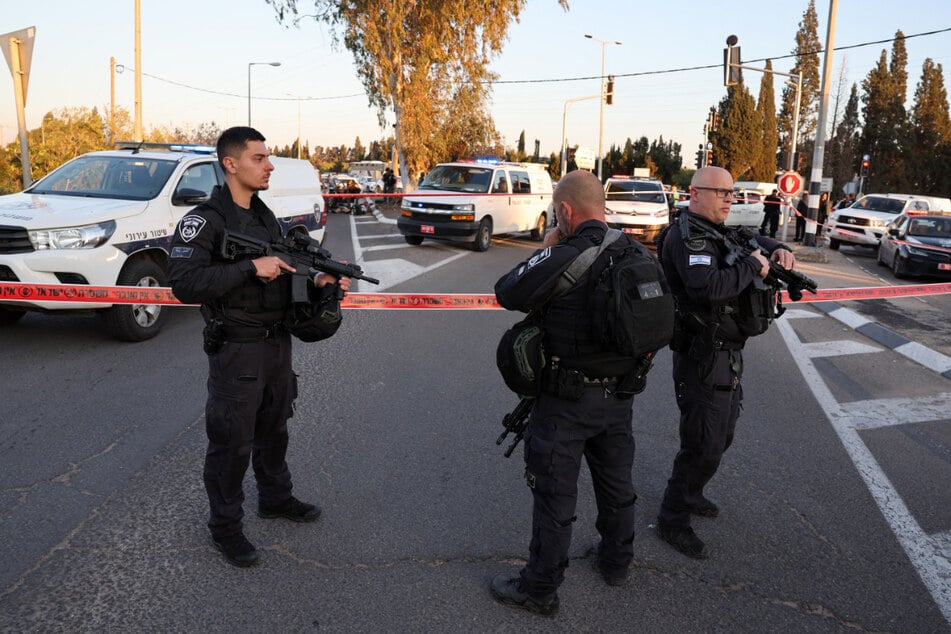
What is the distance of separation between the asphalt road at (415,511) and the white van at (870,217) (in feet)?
47.4

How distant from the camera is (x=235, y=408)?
317 centimetres

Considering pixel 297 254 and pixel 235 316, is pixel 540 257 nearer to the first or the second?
pixel 297 254

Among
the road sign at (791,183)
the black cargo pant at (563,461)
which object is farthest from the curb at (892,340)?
the road sign at (791,183)

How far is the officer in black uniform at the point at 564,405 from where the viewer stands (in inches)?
109

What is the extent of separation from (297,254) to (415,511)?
1.45m

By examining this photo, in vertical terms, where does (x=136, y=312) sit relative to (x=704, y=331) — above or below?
below

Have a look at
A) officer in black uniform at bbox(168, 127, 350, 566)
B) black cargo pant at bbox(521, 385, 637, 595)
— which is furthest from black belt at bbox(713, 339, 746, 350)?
officer in black uniform at bbox(168, 127, 350, 566)

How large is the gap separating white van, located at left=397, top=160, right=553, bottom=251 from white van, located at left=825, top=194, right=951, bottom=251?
8.59 m

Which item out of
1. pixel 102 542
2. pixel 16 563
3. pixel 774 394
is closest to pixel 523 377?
pixel 102 542

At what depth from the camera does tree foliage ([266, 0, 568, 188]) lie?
2538 cm

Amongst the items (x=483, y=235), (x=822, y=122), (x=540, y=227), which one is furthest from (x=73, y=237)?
(x=822, y=122)

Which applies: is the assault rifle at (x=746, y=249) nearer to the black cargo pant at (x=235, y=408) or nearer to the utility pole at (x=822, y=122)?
the black cargo pant at (x=235, y=408)

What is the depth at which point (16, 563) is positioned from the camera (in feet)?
10.3

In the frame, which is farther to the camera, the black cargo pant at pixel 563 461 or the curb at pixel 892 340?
the curb at pixel 892 340
